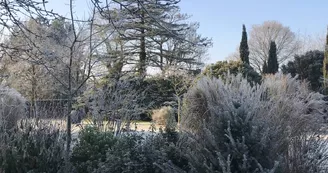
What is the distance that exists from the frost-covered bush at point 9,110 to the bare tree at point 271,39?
22144mm

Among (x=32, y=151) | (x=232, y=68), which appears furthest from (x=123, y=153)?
(x=232, y=68)

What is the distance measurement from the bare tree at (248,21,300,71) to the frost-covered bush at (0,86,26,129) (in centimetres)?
2214

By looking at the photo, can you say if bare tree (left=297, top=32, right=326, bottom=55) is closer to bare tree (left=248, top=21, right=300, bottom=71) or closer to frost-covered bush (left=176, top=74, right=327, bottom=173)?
bare tree (left=248, top=21, right=300, bottom=71)

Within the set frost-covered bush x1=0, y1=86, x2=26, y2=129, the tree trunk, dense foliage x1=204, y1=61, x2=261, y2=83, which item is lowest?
frost-covered bush x1=0, y1=86, x2=26, y2=129

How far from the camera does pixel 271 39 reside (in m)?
27.6

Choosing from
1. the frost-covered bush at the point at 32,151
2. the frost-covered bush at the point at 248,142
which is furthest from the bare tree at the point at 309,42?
the frost-covered bush at the point at 32,151

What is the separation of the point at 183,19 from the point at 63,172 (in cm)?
1960

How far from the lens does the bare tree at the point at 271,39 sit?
2767 centimetres

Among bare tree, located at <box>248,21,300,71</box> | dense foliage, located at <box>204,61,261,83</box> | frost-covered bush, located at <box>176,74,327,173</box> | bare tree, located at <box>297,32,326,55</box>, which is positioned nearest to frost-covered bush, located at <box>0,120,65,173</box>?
frost-covered bush, located at <box>176,74,327,173</box>

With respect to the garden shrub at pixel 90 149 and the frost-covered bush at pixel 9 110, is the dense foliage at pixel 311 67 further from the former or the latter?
the garden shrub at pixel 90 149

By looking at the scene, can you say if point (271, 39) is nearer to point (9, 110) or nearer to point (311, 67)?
point (311, 67)

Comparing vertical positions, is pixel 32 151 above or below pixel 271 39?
below

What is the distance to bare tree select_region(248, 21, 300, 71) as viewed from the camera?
1089 inches

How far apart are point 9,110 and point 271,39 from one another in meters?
23.8
